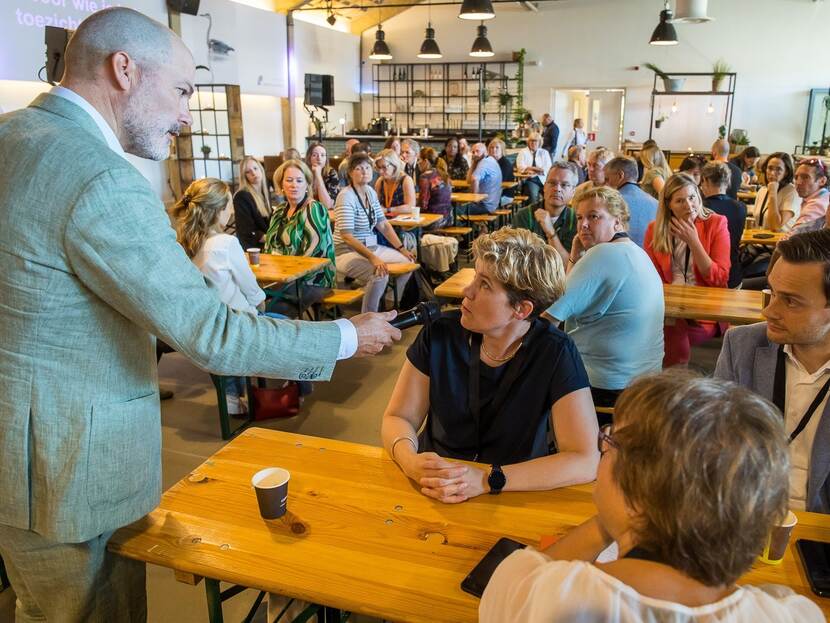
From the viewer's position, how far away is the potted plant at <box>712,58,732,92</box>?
40.1 ft

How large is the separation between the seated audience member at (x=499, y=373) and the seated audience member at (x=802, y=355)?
0.50m

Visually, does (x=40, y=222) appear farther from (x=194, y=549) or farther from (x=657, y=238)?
(x=657, y=238)

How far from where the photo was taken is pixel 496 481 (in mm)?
1422

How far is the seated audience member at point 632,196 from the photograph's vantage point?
4.41 meters

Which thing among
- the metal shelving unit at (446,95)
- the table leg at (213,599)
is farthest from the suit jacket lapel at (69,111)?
the metal shelving unit at (446,95)

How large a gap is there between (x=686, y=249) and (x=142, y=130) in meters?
3.04

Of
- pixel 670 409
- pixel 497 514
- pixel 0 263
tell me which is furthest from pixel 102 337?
pixel 670 409

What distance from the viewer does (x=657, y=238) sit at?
353 cm

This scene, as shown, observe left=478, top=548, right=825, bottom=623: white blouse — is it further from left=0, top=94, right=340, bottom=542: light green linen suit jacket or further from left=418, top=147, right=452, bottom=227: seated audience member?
left=418, top=147, right=452, bottom=227: seated audience member

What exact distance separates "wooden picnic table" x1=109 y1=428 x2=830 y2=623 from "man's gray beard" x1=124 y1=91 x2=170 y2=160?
72cm

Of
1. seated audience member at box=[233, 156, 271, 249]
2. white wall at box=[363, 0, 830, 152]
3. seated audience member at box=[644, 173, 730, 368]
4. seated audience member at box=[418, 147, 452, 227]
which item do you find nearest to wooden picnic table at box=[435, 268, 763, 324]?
seated audience member at box=[644, 173, 730, 368]

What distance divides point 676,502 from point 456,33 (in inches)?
591

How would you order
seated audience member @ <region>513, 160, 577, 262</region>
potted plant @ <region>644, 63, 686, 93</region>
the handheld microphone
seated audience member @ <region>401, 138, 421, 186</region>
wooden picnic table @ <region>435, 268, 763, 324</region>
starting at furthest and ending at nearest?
potted plant @ <region>644, 63, 686, 93</region> → seated audience member @ <region>401, 138, 421, 186</region> → seated audience member @ <region>513, 160, 577, 262</region> → wooden picnic table @ <region>435, 268, 763, 324</region> → the handheld microphone

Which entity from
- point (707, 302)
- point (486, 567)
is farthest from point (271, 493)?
point (707, 302)
